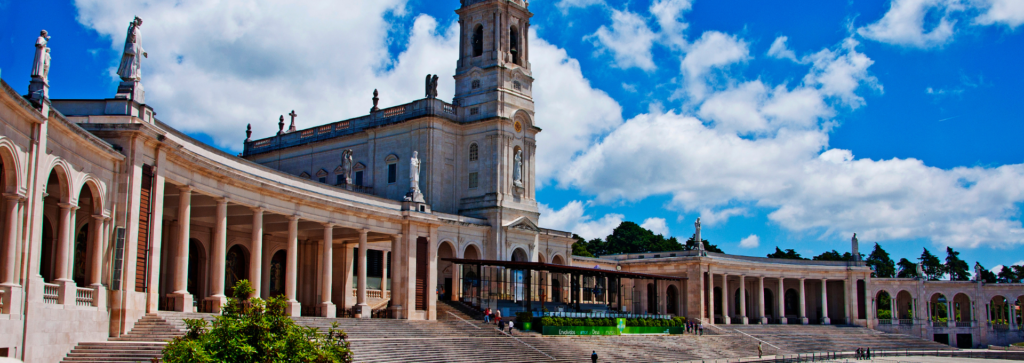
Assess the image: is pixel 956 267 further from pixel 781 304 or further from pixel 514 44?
pixel 514 44

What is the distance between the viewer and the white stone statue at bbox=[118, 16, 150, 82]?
2808cm

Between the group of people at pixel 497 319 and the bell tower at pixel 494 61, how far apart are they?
15.6 metres

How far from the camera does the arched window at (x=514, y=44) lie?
65250 millimetres

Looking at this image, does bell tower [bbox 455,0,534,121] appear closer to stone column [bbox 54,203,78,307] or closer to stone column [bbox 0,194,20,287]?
stone column [bbox 54,203,78,307]

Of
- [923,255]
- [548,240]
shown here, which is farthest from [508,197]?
[923,255]

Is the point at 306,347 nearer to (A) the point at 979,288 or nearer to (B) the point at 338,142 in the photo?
(B) the point at 338,142

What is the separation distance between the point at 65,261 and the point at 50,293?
1.03 m

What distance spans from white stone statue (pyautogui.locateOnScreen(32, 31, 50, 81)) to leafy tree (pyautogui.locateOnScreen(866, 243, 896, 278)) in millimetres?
119276

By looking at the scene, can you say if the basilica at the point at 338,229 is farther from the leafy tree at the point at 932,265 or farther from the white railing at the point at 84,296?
the leafy tree at the point at 932,265

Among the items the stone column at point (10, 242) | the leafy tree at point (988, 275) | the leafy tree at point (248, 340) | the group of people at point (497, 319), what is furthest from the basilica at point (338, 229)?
the leafy tree at point (988, 275)

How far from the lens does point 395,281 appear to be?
44875 millimetres

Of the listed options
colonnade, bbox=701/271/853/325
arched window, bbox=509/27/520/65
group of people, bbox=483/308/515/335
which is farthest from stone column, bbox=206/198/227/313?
colonnade, bbox=701/271/853/325

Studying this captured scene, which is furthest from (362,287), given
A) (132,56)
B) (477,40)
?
(477,40)

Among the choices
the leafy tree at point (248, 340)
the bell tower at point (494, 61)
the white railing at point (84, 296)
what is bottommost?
the leafy tree at point (248, 340)
